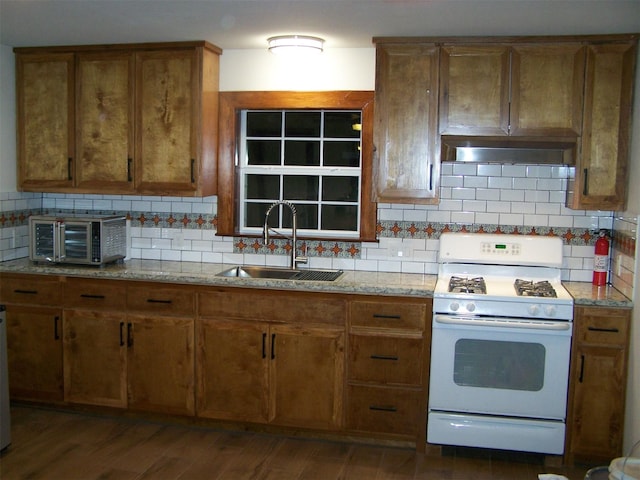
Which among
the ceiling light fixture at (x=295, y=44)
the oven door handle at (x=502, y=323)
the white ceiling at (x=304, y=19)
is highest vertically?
the white ceiling at (x=304, y=19)

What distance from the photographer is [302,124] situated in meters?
4.39

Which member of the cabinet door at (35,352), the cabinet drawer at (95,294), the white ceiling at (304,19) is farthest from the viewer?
the cabinet door at (35,352)

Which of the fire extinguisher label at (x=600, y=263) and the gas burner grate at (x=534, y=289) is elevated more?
the fire extinguisher label at (x=600, y=263)

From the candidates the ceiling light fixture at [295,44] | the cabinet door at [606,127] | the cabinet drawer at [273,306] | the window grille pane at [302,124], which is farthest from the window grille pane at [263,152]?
the cabinet door at [606,127]

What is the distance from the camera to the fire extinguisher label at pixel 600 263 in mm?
3902

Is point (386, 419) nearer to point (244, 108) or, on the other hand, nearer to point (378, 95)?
point (378, 95)

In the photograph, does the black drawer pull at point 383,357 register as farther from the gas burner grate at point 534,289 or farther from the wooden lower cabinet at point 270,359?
the gas burner grate at point 534,289

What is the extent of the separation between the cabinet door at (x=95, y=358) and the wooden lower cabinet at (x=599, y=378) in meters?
2.51

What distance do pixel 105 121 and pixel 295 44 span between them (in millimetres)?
1292

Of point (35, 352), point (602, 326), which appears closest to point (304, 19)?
point (602, 326)

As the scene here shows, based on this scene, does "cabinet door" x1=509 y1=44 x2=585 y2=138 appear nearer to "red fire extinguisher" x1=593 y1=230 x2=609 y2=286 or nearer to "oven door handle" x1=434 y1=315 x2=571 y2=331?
"red fire extinguisher" x1=593 y1=230 x2=609 y2=286

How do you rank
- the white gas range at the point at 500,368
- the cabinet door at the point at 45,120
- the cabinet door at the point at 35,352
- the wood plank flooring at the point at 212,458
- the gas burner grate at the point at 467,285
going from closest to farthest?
1. the wood plank flooring at the point at 212,458
2. the white gas range at the point at 500,368
3. the gas burner grate at the point at 467,285
4. the cabinet door at the point at 35,352
5. the cabinet door at the point at 45,120

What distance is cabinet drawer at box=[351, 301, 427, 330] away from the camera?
12.0 feet

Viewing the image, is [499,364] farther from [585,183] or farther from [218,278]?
[218,278]
